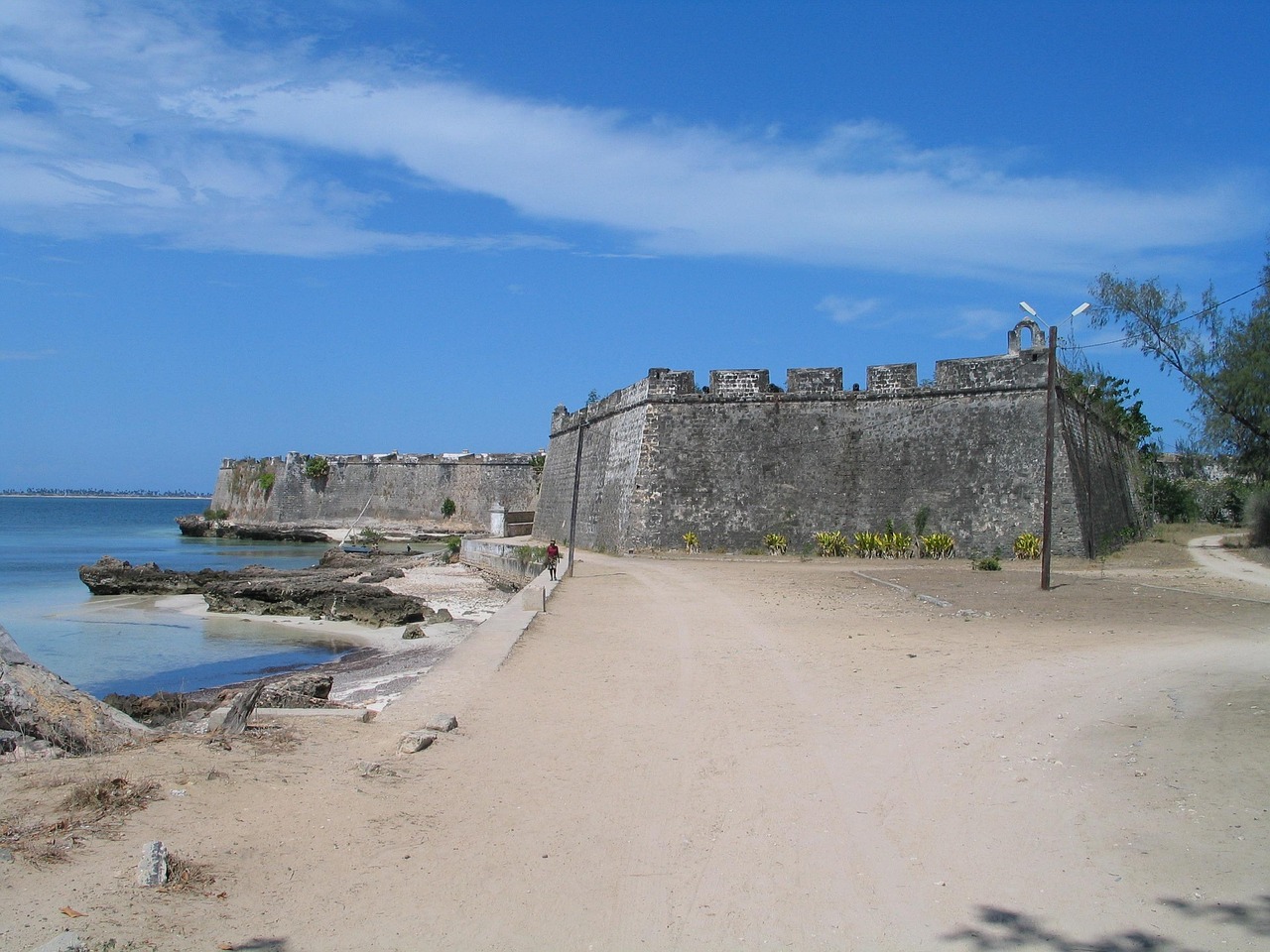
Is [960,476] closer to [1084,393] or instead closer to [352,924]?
[1084,393]

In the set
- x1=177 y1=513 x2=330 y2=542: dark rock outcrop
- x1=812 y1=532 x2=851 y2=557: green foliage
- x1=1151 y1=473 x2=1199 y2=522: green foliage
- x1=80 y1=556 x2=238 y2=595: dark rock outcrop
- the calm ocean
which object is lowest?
the calm ocean

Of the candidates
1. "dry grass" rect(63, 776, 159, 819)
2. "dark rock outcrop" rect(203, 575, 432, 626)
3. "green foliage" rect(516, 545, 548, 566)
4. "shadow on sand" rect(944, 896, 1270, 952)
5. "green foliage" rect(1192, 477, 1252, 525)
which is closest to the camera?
"shadow on sand" rect(944, 896, 1270, 952)

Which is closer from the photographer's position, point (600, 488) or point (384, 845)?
point (384, 845)

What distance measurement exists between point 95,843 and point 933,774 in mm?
4600

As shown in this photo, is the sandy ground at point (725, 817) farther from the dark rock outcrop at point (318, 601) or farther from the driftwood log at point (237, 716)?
the dark rock outcrop at point (318, 601)

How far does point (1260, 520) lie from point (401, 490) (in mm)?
42177

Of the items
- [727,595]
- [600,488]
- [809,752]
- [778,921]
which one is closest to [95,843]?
[778,921]

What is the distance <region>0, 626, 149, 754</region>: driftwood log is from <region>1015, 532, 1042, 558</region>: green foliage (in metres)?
18.3

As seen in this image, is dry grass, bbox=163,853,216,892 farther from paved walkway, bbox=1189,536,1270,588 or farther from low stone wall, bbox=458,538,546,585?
paved walkway, bbox=1189,536,1270,588

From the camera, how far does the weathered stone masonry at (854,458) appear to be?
21.0m

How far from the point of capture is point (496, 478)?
52406mm

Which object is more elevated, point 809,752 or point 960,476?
point 960,476

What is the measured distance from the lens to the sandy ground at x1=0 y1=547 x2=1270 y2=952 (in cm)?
383

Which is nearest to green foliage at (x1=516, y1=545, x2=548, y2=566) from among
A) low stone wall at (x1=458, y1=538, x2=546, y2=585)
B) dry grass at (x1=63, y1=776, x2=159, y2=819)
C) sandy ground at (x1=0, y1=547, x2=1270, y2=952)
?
low stone wall at (x1=458, y1=538, x2=546, y2=585)
